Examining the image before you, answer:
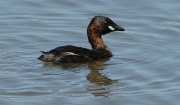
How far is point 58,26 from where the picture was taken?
51.8 ft

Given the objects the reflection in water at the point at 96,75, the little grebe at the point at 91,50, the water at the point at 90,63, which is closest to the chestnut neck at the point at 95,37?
the little grebe at the point at 91,50

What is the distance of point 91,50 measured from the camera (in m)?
13.8

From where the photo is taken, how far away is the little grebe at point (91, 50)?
1327cm

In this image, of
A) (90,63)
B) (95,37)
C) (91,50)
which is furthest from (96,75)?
(95,37)

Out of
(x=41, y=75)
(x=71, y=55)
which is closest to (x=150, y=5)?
(x=71, y=55)

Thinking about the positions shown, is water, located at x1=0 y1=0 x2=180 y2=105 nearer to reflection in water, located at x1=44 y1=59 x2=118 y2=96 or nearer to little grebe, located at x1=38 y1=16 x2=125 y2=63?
reflection in water, located at x1=44 y1=59 x2=118 y2=96

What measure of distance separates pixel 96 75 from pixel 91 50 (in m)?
1.20

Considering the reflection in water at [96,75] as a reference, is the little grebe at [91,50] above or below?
above

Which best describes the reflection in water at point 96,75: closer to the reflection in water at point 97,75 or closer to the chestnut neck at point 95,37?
the reflection in water at point 97,75

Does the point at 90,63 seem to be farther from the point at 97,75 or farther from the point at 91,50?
the point at 97,75

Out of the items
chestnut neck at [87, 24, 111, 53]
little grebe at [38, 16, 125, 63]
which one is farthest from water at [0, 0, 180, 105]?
chestnut neck at [87, 24, 111, 53]

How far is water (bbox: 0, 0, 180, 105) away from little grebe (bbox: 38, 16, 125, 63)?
15 centimetres

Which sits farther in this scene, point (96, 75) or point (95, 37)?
point (95, 37)

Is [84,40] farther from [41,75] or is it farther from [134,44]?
[41,75]
